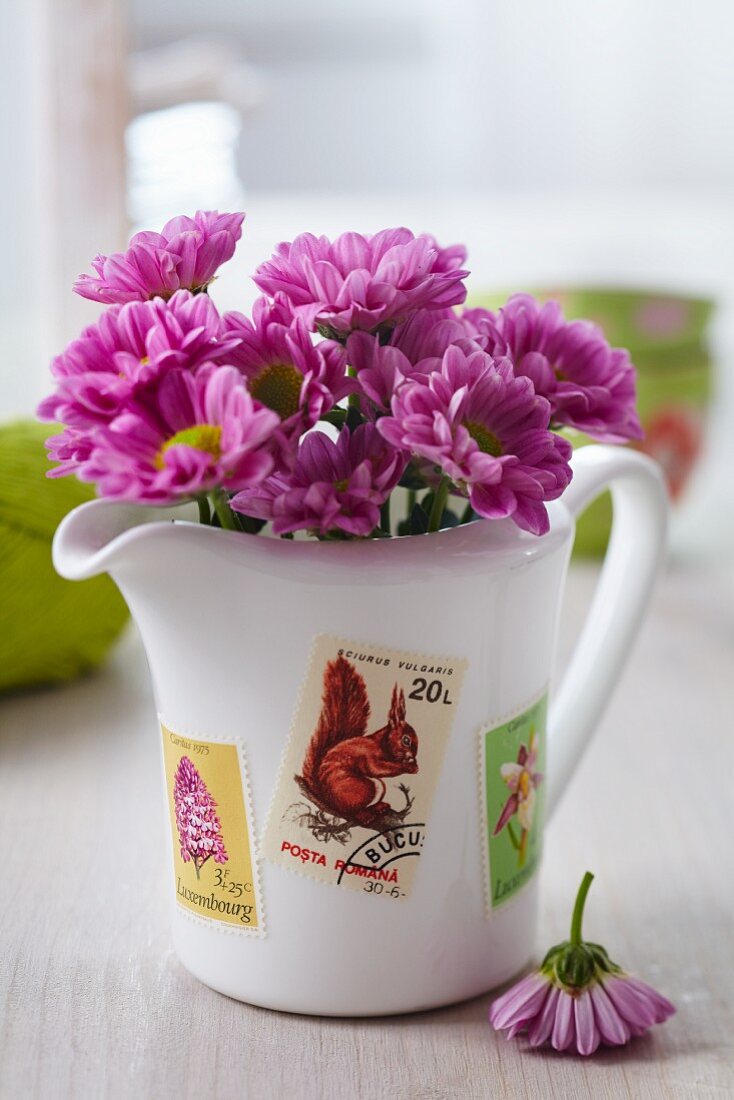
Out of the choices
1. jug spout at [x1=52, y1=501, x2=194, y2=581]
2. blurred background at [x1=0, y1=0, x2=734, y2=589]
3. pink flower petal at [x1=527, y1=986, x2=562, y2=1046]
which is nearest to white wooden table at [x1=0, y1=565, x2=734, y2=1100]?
pink flower petal at [x1=527, y1=986, x2=562, y2=1046]

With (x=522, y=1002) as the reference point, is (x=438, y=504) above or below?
above

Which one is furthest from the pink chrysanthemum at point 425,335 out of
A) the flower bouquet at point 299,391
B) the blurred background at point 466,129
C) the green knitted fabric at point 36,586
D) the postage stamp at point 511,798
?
the blurred background at point 466,129

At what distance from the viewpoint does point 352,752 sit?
1.30ft

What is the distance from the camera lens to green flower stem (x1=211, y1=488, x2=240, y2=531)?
394 mm

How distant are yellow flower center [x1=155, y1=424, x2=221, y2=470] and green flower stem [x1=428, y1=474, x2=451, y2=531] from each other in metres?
0.08

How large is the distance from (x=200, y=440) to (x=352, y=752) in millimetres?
111

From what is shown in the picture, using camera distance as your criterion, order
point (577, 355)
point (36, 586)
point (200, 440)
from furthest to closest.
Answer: point (36, 586) < point (577, 355) < point (200, 440)

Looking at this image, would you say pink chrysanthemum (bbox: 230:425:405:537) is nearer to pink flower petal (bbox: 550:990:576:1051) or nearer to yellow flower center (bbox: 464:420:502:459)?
yellow flower center (bbox: 464:420:502:459)

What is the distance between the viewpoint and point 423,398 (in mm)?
365

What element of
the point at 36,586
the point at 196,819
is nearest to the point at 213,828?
the point at 196,819

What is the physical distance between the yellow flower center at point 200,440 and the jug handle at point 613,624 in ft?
0.64

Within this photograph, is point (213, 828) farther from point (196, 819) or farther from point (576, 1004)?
point (576, 1004)

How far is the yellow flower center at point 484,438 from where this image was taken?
15.2 inches

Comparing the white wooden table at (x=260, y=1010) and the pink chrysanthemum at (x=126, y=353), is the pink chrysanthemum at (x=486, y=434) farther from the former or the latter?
the white wooden table at (x=260, y=1010)
